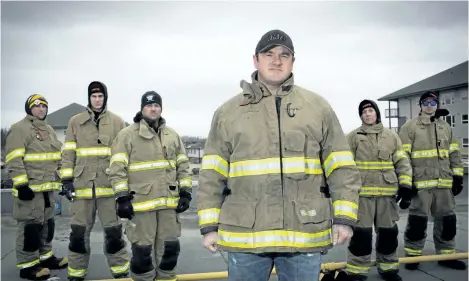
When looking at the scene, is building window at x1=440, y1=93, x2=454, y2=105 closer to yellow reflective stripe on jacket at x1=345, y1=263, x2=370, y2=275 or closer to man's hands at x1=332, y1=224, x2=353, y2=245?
yellow reflective stripe on jacket at x1=345, y1=263, x2=370, y2=275

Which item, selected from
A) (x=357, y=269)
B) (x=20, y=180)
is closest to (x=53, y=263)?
(x=20, y=180)

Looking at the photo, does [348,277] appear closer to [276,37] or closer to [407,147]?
[407,147]

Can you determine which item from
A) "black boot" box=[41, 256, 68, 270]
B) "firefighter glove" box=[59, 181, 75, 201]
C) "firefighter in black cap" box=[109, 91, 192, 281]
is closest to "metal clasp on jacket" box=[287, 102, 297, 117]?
"firefighter in black cap" box=[109, 91, 192, 281]

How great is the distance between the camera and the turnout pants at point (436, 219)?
4.87m

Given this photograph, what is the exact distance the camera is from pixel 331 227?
217cm

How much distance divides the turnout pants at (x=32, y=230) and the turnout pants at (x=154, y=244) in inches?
59.5

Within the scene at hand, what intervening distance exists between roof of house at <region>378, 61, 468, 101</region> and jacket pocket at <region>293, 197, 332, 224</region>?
4267 cm

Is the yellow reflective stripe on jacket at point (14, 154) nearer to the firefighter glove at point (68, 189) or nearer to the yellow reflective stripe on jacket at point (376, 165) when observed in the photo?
the firefighter glove at point (68, 189)

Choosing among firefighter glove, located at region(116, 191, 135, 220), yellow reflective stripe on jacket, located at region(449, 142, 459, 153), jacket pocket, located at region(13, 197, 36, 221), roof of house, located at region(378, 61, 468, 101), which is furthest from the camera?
roof of house, located at region(378, 61, 468, 101)

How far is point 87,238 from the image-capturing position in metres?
4.38

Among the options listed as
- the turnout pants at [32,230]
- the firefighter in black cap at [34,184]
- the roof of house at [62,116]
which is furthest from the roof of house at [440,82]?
the turnout pants at [32,230]

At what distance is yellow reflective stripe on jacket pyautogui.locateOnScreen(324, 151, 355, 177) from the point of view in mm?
2152

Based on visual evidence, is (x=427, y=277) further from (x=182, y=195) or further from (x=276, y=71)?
(x=276, y=71)

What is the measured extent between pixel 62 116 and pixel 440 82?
1622 inches
